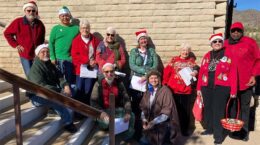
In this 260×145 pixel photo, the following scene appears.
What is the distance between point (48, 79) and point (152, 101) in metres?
1.65

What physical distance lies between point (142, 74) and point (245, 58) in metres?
1.74

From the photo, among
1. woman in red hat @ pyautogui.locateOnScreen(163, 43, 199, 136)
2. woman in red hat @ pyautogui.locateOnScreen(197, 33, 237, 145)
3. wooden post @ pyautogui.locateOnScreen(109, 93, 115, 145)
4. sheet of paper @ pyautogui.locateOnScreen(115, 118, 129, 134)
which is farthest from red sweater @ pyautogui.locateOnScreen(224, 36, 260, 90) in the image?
wooden post @ pyautogui.locateOnScreen(109, 93, 115, 145)

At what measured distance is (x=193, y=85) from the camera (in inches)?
242

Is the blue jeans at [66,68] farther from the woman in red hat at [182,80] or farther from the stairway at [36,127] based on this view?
the woman in red hat at [182,80]

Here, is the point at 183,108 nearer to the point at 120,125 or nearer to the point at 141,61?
the point at 141,61

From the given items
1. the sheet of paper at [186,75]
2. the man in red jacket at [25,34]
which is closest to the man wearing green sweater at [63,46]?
the man in red jacket at [25,34]

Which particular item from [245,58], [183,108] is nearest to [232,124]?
[183,108]

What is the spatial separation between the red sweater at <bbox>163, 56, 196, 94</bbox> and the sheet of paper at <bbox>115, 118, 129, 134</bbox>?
1332mm

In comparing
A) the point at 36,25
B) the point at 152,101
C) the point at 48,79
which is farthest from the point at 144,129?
the point at 36,25

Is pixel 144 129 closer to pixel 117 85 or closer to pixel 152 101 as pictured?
pixel 152 101

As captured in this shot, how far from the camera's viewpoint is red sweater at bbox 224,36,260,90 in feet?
18.4

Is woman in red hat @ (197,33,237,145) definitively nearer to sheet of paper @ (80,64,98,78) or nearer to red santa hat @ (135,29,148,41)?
red santa hat @ (135,29,148,41)

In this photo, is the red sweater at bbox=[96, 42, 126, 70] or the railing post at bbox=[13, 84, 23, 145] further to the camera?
the red sweater at bbox=[96, 42, 126, 70]

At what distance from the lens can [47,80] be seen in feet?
16.2
